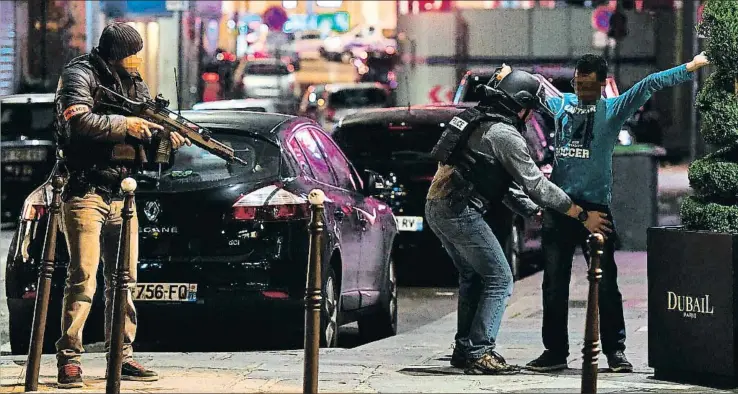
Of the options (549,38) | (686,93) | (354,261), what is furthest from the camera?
(686,93)

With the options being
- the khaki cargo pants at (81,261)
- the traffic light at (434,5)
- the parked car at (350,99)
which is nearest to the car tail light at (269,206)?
the khaki cargo pants at (81,261)

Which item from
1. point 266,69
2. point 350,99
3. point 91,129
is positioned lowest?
point 350,99

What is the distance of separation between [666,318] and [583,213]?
75cm

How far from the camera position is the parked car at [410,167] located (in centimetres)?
1564

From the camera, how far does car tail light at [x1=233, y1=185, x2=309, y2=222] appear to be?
33.7 feet

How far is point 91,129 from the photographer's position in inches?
330

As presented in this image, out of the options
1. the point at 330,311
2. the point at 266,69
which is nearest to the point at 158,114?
the point at 330,311

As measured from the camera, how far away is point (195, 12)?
42.8 metres

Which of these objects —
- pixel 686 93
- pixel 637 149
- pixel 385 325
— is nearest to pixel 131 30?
pixel 385 325

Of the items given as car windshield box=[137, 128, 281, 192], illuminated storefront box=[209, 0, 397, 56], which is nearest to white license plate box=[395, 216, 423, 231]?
car windshield box=[137, 128, 281, 192]

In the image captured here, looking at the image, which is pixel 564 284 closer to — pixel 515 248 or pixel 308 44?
pixel 515 248

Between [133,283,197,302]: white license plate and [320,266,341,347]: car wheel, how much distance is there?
0.87 m

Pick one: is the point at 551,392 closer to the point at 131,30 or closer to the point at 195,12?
the point at 131,30

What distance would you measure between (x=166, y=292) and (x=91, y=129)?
84.2 inches
